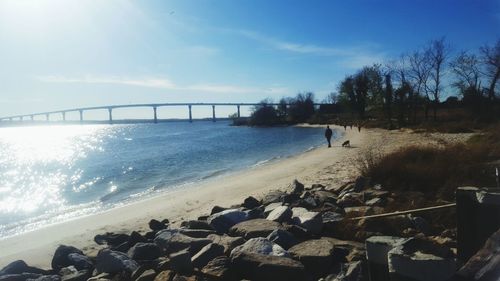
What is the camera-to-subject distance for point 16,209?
20.4m

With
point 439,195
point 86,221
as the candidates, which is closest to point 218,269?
point 439,195

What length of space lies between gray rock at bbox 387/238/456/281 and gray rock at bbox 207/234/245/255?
308 cm

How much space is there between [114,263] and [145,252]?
66cm

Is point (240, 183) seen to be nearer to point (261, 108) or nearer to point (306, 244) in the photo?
point (306, 244)

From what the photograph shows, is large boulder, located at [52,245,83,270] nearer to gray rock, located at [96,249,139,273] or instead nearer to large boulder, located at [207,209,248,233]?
gray rock, located at [96,249,139,273]

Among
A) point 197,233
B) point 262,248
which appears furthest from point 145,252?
point 262,248

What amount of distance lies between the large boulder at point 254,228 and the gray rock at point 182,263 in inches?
62.6

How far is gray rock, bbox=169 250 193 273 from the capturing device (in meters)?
6.45

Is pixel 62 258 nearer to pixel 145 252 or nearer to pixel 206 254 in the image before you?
pixel 145 252

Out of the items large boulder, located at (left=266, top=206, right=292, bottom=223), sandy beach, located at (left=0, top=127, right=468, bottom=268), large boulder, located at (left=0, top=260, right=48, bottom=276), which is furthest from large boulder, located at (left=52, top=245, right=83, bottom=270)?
large boulder, located at (left=266, top=206, right=292, bottom=223)

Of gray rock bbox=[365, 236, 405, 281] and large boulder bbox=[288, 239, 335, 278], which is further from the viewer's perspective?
large boulder bbox=[288, 239, 335, 278]

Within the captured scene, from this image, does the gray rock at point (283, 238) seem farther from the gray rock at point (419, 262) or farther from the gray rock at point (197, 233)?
the gray rock at point (419, 262)

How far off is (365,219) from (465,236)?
7.64ft

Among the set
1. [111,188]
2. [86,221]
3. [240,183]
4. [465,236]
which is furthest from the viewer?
[111,188]
